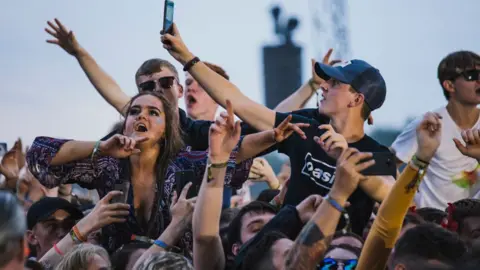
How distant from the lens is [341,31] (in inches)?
1126

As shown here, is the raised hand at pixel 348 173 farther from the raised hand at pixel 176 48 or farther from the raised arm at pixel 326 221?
the raised hand at pixel 176 48

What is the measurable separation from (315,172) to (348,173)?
119cm

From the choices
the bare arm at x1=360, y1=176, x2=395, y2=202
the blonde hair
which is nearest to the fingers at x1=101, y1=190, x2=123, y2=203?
the blonde hair

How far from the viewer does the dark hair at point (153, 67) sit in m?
6.26

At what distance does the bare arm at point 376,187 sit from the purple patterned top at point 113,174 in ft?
2.60

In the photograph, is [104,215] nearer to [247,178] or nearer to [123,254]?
[123,254]

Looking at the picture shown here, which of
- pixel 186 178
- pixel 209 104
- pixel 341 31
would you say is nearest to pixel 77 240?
pixel 186 178

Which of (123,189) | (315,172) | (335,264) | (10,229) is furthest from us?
(123,189)

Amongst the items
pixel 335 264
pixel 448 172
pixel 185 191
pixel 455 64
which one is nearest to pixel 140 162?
pixel 185 191

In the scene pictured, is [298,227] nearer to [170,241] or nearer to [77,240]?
[170,241]

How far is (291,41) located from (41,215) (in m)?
34.9

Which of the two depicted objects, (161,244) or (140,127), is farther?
(140,127)

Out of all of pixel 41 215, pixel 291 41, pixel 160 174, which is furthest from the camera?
pixel 291 41

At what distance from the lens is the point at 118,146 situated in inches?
196
